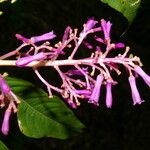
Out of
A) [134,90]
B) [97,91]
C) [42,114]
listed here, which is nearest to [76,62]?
[97,91]

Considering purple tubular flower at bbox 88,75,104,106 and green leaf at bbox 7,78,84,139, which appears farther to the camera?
green leaf at bbox 7,78,84,139

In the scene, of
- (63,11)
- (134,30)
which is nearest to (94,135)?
(63,11)

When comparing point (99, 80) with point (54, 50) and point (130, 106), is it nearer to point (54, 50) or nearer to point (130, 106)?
point (54, 50)

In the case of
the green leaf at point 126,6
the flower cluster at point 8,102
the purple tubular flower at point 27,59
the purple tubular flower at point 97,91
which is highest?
the green leaf at point 126,6

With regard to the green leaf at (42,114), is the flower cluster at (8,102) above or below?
above

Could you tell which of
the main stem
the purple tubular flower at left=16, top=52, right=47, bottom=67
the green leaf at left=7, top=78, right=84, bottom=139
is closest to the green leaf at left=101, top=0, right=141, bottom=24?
the main stem

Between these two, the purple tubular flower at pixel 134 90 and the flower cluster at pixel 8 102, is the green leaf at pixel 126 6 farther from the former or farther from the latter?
the flower cluster at pixel 8 102

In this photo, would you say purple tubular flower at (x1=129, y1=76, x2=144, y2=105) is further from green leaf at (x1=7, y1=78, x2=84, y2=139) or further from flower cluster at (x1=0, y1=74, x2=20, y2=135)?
green leaf at (x1=7, y1=78, x2=84, y2=139)

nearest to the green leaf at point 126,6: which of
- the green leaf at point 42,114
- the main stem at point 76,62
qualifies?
the main stem at point 76,62
